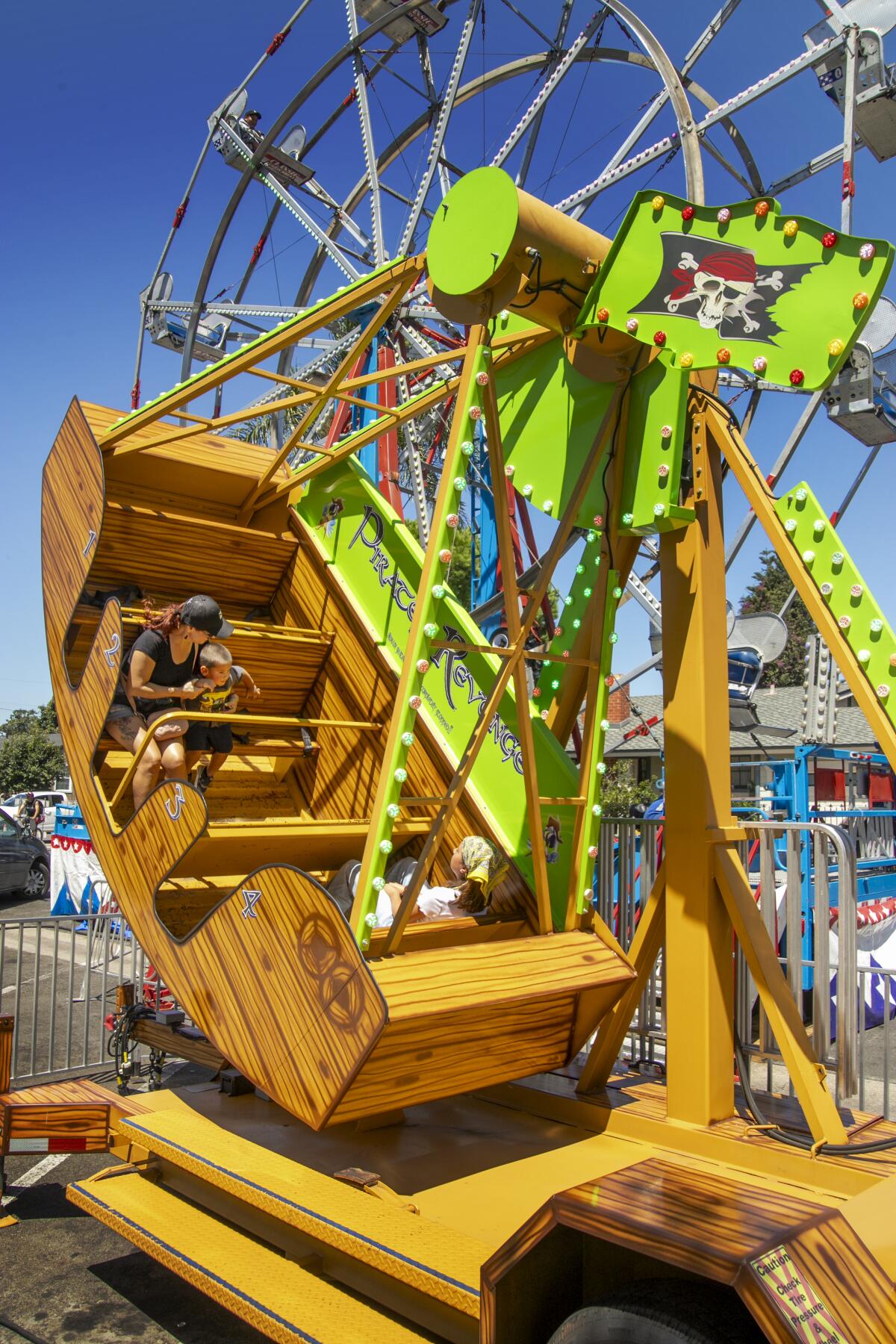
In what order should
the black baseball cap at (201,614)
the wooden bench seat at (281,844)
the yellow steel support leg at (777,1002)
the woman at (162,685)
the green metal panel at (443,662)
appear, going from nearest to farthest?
1. the yellow steel support leg at (777,1002)
2. the green metal panel at (443,662)
3. the wooden bench seat at (281,844)
4. the woman at (162,685)
5. the black baseball cap at (201,614)

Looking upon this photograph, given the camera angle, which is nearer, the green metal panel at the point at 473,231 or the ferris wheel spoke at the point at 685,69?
the green metal panel at the point at 473,231

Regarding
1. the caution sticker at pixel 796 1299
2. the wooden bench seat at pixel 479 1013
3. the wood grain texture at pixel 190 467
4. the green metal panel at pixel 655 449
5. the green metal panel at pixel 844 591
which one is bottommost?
the caution sticker at pixel 796 1299

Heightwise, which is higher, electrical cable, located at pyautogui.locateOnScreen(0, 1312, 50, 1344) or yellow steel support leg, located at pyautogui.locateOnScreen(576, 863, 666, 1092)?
yellow steel support leg, located at pyautogui.locateOnScreen(576, 863, 666, 1092)

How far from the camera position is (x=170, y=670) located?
5191 millimetres

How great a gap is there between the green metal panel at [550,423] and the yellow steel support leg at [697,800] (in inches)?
16.9

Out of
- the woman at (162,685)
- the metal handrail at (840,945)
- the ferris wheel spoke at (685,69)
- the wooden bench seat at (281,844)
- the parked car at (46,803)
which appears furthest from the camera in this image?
the parked car at (46,803)

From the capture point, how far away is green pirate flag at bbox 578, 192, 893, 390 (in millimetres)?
3104

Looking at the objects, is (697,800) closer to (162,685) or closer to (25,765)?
(162,685)

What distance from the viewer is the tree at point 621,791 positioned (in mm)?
19281

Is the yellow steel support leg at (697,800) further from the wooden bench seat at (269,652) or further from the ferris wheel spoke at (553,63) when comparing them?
the ferris wheel spoke at (553,63)

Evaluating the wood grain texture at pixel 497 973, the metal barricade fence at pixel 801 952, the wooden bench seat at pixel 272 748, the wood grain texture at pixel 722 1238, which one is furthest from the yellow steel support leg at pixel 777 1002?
the wooden bench seat at pixel 272 748

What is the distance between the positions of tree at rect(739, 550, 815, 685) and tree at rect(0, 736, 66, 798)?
28631mm

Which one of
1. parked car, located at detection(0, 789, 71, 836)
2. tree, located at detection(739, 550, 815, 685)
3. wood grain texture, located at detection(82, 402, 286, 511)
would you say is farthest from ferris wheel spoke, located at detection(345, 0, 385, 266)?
tree, located at detection(739, 550, 815, 685)

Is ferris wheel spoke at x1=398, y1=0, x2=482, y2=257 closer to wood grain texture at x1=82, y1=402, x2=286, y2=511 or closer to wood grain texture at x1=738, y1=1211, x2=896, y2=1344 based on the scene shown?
wood grain texture at x1=82, y1=402, x2=286, y2=511
